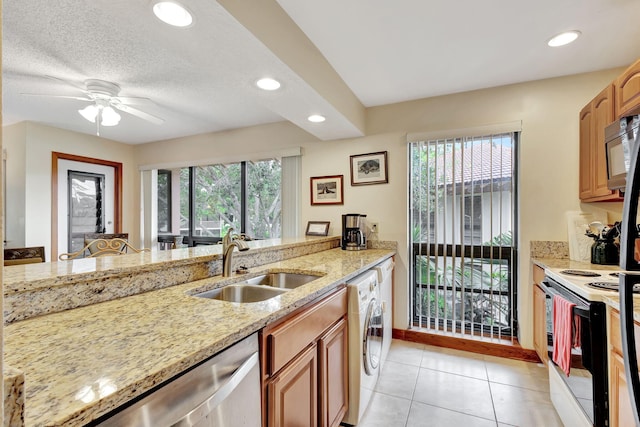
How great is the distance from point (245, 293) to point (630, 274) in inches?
60.8

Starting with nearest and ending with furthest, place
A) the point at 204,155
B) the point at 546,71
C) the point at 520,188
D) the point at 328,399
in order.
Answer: the point at 328,399 → the point at 546,71 → the point at 520,188 → the point at 204,155

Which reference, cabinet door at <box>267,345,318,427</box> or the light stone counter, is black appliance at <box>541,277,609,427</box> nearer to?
cabinet door at <box>267,345,318,427</box>

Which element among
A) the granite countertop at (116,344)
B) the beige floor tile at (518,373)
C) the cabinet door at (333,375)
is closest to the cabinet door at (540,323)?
the beige floor tile at (518,373)

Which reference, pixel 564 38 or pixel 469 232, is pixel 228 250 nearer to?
pixel 469 232

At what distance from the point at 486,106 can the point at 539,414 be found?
237 centimetres

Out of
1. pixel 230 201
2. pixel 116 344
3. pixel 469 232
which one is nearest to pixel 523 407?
pixel 469 232

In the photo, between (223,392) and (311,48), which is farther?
(311,48)

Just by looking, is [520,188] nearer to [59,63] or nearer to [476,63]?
[476,63]

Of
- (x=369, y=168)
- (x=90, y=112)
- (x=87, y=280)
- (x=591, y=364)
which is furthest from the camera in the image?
(x=369, y=168)

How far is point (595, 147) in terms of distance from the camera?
84.6 inches

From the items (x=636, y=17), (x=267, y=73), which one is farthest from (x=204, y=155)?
(x=636, y=17)

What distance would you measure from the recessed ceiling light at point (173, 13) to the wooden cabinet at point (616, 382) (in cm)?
228

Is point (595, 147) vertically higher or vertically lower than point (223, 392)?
higher

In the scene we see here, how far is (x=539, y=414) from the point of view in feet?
6.09
